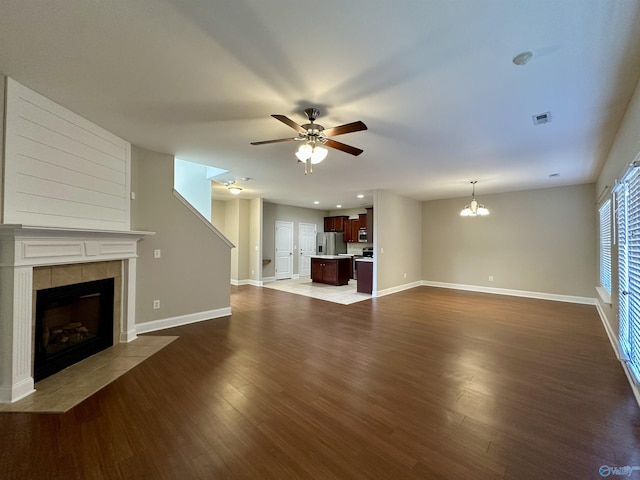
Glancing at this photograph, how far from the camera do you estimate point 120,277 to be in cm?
363

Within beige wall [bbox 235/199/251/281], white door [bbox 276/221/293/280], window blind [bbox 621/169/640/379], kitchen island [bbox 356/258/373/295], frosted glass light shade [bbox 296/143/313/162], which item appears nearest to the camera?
window blind [bbox 621/169/640/379]

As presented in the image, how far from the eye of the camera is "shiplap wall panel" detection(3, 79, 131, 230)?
7.70 ft

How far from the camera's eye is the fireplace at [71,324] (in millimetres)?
2666

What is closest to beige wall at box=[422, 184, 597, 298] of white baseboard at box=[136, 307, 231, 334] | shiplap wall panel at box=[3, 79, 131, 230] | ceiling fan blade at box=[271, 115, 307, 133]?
white baseboard at box=[136, 307, 231, 334]

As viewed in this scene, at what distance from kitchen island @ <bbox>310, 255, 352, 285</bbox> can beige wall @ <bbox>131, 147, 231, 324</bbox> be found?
4.28 metres

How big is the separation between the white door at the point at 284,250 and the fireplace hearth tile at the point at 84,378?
590cm

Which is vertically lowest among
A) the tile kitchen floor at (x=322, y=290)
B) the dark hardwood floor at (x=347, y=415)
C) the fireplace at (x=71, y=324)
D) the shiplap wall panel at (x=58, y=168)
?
the dark hardwood floor at (x=347, y=415)

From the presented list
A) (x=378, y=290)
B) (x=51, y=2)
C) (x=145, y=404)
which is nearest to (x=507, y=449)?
(x=145, y=404)

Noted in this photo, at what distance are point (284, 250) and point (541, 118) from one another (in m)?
7.90

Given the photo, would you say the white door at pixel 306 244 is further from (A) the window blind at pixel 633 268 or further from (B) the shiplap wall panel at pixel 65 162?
(A) the window blind at pixel 633 268

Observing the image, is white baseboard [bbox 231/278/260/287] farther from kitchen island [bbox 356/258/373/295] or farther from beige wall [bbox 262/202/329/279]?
kitchen island [bbox 356/258/373/295]

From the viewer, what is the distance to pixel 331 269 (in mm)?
8594

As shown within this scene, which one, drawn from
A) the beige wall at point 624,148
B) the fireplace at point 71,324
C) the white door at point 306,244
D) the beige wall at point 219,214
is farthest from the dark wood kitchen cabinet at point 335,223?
the fireplace at point 71,324

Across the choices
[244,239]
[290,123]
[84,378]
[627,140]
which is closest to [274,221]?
[244,239]
